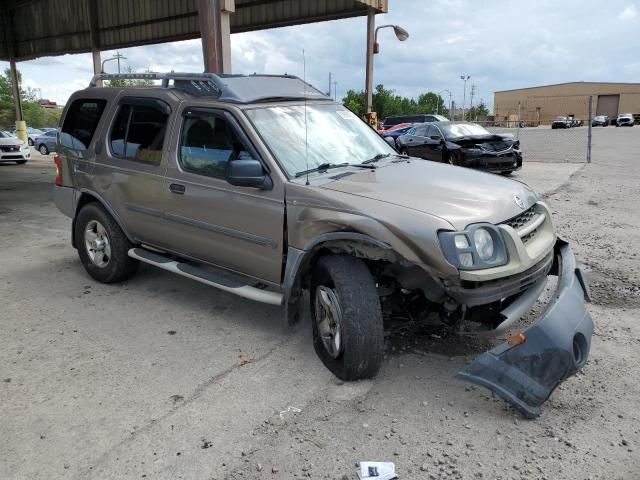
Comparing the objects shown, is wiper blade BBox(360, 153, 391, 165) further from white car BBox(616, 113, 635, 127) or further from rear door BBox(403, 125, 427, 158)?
white car BBox(616, 113, 635, 127)

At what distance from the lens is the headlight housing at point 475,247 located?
2934 mm

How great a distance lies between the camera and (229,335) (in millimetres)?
4223

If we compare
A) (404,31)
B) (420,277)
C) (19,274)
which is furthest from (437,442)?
(404,31)

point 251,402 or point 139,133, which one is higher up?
point 139,133

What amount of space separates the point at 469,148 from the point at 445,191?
1002cm

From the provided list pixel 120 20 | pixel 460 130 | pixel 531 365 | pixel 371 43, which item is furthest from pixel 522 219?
pixel 120 20

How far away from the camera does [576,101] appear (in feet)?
274

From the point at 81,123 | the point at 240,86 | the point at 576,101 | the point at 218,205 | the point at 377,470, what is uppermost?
the point at 576,101

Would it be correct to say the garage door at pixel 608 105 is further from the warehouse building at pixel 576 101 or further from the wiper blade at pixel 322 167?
the wiper blade at pixel 322 167

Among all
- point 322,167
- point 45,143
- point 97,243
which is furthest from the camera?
point 45,143

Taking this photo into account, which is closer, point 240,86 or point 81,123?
point 240,86

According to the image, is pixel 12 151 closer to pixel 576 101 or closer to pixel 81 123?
pixel 81 123

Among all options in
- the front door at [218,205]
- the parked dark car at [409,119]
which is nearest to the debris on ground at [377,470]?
the front door at [218,205]

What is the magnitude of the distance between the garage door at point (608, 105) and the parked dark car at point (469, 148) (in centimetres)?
8313
